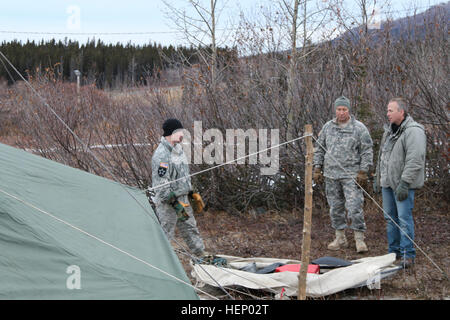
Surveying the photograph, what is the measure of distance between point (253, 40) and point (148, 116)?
2589 millimetres

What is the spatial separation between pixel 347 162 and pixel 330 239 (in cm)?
141

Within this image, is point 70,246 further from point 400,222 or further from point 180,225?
point 400,222

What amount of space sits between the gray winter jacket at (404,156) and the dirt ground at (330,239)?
79 cm

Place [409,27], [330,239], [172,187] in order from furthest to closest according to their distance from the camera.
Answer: [409,27], [330,239], [172,187]

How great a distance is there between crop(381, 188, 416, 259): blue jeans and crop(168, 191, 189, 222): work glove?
2.19 m

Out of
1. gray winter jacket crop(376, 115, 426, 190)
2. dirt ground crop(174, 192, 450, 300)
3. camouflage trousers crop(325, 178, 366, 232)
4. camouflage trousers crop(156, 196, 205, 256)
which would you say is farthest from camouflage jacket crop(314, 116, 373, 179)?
camouflage trousers crop(156, 196, 205, 256)

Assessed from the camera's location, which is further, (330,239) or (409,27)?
(409,27)

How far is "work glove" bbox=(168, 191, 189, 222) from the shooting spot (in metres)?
5.85

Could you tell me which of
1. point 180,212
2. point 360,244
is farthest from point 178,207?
point 360,244

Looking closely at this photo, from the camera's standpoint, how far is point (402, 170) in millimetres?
5770

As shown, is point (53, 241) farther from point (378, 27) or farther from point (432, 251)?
point (378, 27)

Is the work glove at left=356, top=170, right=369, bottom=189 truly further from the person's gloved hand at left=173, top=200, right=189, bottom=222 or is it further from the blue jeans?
the person's gloved hand at left=173, top=200, right=189, bottom=222

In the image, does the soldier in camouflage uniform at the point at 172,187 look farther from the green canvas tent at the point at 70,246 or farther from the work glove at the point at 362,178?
the work glove at the point at 362,178

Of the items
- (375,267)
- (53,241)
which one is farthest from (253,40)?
(53,241)
